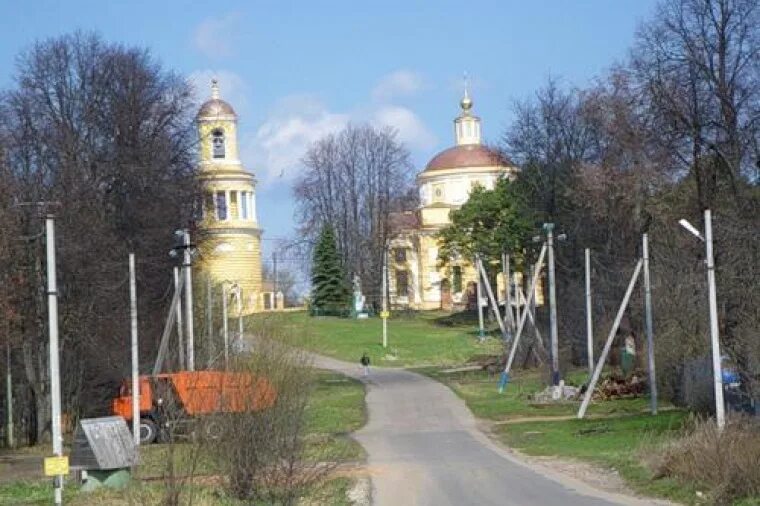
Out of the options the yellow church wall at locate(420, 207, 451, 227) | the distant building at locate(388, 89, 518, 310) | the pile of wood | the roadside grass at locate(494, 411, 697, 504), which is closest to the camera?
the roadside grass at locate(494, 411, 697, 504)

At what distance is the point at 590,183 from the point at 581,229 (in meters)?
9.09

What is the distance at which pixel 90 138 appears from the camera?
4778 cm

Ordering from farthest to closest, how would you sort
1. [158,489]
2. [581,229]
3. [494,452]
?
[581,229] < [494,452] < [158,489]

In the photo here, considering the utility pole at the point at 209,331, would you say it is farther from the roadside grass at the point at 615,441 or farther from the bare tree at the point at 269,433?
the roadside grass at the point at 615,441

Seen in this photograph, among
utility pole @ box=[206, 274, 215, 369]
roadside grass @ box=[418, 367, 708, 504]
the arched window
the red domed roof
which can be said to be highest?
the red domed roof

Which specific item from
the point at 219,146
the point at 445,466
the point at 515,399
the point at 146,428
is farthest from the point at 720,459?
the point at 219,146

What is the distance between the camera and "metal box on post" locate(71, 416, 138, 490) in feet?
71.9

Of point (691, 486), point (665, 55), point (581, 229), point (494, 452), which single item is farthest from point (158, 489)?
point (581, 229)

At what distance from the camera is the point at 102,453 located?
2202 centimetres

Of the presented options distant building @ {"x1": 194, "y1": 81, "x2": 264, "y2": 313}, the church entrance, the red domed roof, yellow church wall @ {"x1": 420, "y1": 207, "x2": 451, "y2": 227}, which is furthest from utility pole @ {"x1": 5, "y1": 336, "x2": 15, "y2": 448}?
the red domed roof

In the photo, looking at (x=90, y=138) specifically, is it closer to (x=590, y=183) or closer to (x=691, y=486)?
(x=590, y=183)

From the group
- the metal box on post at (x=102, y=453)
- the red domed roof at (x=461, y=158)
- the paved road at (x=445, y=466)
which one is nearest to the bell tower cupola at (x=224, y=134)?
the red domed roof at (x=461, y=158)

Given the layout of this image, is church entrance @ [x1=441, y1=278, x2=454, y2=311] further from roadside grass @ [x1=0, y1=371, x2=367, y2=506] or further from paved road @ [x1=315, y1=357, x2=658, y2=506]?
roadside grass @ [x1=0, y1=371, x2=367, y2=506]

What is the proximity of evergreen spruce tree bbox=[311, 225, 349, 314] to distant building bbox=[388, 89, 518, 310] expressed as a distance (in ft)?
14.2
